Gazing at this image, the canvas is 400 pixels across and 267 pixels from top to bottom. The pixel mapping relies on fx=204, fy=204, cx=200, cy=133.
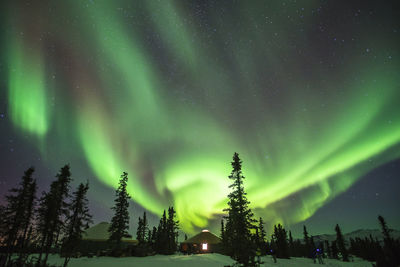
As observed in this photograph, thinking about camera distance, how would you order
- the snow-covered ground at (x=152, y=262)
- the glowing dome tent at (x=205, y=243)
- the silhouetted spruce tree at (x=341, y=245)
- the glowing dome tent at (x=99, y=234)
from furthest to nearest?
the silhouetted spruce tree at (x=341, y=245) < the glowing dome tent at (x=205, y=243) < the glowing dome tent at (x=99, y=234) < the snow-covered ground at (x=152, y=262)

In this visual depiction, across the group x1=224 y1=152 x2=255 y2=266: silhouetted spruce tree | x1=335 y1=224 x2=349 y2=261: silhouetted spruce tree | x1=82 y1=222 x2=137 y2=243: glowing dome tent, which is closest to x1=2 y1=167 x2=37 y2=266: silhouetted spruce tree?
x1=82 y1=222 x2=137 y2=243: glowing dome tent

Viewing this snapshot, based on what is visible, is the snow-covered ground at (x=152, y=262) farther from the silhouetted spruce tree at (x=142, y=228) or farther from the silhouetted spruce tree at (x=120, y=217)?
the silhouetted spruce tree at (x=142, y=228)

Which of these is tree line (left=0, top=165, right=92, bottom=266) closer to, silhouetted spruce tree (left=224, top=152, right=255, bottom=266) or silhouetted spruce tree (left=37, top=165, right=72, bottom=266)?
silhouetted spruce tree (left=37, top=165, right=72, bottom=266)

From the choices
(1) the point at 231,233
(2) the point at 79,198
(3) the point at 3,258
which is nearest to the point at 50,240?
(2) the point at 79,198

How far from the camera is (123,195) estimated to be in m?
→ 41.4

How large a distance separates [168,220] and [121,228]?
2232cm

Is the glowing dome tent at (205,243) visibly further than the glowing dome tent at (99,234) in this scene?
Yes

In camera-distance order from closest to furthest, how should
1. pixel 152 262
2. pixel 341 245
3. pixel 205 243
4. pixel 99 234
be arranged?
pixel 152 262
pixel 99 234
pixel 205 243
pixel 341 245

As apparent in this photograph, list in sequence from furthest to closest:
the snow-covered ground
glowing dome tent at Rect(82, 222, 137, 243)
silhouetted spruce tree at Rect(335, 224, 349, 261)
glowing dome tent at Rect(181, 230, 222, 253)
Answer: silhouetted spruce tree at Rect(335, 224, 349, 261) → glowing dome tent at Rect(181, 230, 222, 253) → glowing dome tent at Rect(82, 222, 137, 243) → the snow-covered ground

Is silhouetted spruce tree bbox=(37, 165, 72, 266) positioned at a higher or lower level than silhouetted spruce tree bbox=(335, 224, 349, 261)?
higher

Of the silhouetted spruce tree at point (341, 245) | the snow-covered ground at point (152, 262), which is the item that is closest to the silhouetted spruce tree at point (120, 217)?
the snow-covered ground at point (152, 262)

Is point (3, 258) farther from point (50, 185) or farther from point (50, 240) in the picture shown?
point (50, 185)

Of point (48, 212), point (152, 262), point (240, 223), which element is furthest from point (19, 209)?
point (240, 223)

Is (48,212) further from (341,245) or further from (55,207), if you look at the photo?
(341,245)
